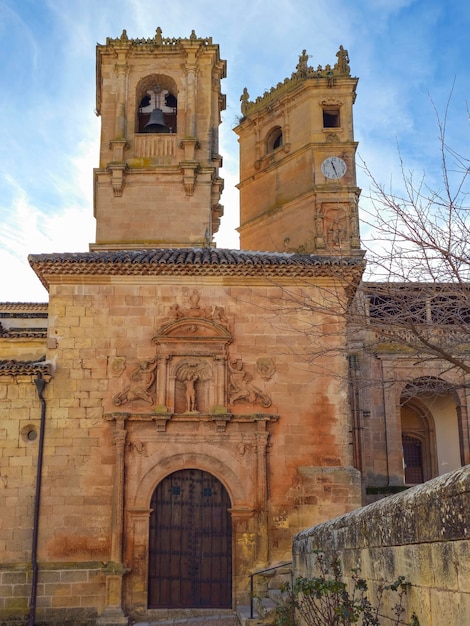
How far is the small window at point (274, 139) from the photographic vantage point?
29.5m

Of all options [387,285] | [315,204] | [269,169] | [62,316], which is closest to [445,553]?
[387,285]

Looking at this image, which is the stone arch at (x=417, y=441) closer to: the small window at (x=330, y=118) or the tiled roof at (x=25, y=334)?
the small window at (x=330, y=118)

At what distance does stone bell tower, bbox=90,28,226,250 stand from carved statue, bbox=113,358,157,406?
23.2 ft

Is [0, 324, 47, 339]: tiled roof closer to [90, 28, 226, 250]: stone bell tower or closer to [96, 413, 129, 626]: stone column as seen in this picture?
[90, 28, 226, 250]: stone bell tower

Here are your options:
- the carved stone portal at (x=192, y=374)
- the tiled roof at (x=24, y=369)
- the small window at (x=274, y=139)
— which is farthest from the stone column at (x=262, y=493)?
the small window at (x=274, y=139)

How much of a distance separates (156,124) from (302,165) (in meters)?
7.93

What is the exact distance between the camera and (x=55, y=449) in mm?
13625

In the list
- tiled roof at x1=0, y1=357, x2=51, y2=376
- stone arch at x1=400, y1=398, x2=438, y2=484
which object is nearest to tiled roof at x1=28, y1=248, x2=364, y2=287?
A: tiled roof at x1=0, y1=357, x2=51, y2=376

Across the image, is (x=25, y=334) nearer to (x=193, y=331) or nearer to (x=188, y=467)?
(x=193, y=331)

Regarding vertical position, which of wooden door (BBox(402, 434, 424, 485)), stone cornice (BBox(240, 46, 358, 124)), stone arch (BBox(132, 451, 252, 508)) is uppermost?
stone cornice (BBox(240, 46, 358, 124))

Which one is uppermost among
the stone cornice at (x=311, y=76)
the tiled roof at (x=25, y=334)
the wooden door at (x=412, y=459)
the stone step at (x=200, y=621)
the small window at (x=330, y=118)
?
the stone cornice at (x=311, y=76)

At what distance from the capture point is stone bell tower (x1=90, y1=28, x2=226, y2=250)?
67.7 ft

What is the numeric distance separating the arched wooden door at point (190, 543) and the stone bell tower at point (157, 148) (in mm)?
8615

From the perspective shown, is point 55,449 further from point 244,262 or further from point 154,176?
point 154,176
